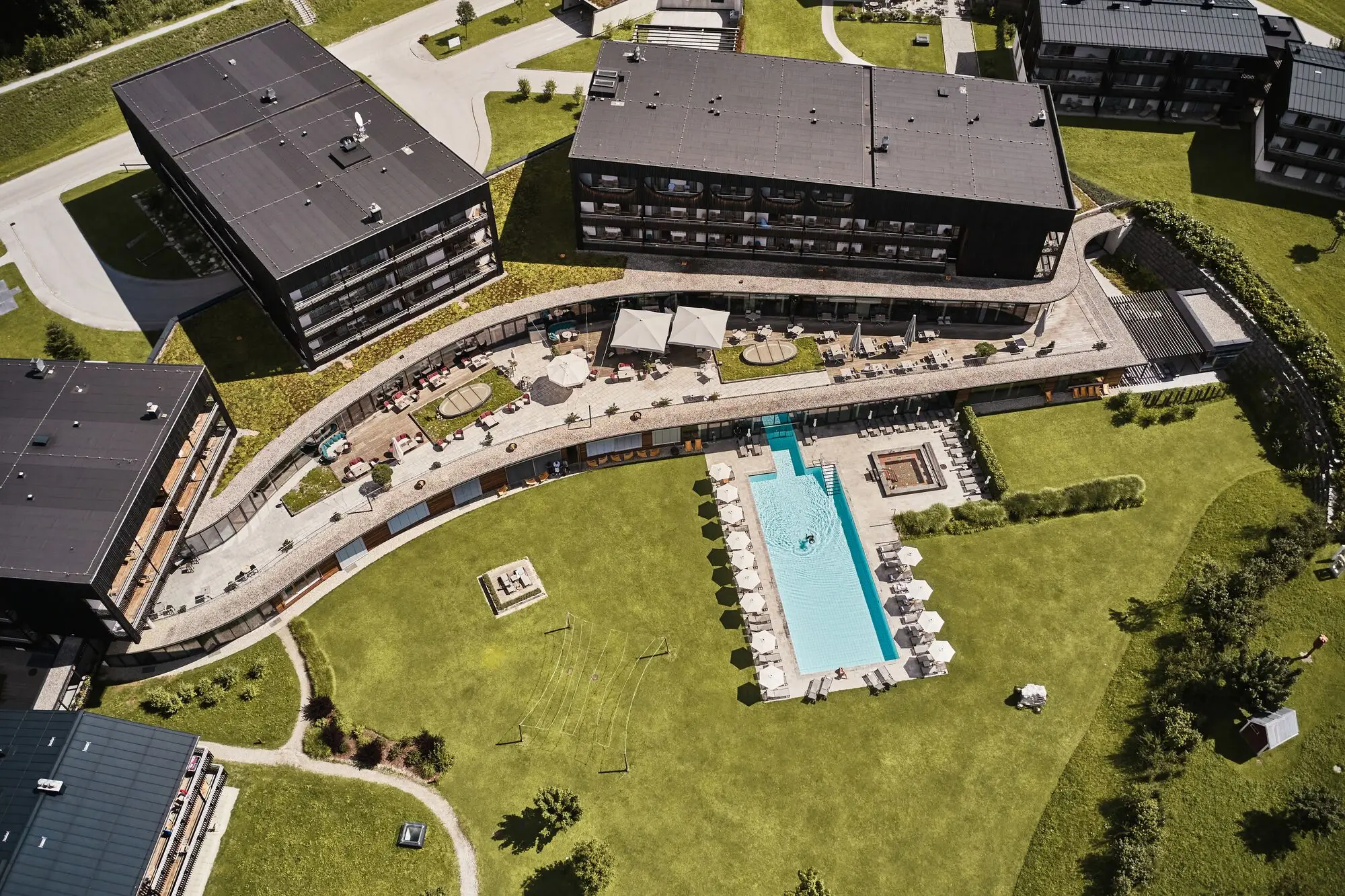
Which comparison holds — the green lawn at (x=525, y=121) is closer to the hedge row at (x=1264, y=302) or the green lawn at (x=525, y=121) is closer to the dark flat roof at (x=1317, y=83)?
the hedge row at (x=1264, y=302)

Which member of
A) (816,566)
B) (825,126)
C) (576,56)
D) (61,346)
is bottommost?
(816,566)

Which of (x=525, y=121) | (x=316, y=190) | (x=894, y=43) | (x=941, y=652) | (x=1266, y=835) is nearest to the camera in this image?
(x=1266, y=835)

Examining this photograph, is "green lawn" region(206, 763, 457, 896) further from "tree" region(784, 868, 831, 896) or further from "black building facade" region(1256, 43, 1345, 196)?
"black building facade" region(1256, 43, 1345, 196)

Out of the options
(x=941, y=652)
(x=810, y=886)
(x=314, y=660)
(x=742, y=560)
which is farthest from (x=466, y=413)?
(x=810, y=886)

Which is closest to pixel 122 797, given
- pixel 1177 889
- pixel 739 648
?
pixel 739 648

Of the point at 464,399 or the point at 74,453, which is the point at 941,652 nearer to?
the point at 464,399

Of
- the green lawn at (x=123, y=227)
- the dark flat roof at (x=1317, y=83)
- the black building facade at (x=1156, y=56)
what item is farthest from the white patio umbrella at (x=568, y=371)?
the dark flat roof at (x=1317, y=83)

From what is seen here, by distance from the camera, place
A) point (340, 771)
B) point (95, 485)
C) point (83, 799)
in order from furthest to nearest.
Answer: point (95, 485)
point (340, 771)
point (83, 799)
